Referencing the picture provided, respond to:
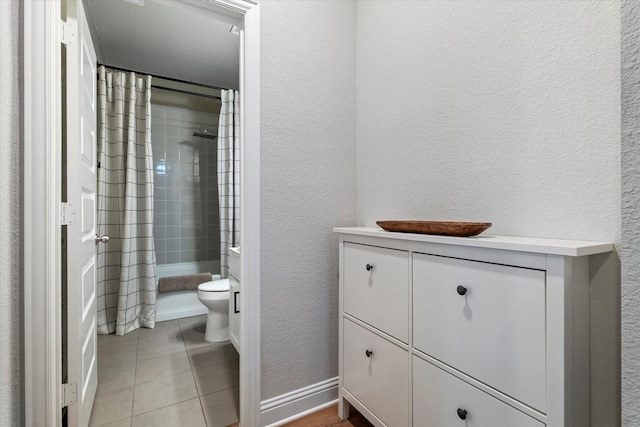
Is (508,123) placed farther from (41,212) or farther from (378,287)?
(41,212)

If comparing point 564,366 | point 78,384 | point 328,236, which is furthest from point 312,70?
point 78,384

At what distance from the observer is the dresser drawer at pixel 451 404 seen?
32.1 inches

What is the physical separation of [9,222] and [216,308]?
1.63 m

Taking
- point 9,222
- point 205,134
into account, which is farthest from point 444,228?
point 205,134

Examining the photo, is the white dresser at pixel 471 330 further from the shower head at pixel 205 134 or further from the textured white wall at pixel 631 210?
the shower head at pixel 205 134

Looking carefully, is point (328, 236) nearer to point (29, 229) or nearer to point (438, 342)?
point (438, 342)

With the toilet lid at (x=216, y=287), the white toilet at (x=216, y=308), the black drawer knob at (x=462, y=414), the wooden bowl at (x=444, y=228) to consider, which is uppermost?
the wooden bowl at (x=444, y=228)

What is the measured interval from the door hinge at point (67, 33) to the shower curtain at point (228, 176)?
1.72 metres

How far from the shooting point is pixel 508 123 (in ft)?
3.43

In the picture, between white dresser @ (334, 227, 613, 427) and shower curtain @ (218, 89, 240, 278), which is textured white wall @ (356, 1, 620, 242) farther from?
shower curtain @ (218, 89, 240, 278)

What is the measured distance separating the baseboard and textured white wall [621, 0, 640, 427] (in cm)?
138

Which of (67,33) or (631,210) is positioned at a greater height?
(67,33)

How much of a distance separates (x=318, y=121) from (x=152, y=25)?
175cm

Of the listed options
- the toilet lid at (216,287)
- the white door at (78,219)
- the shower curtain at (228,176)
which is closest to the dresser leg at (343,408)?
the white door at (78,219)
